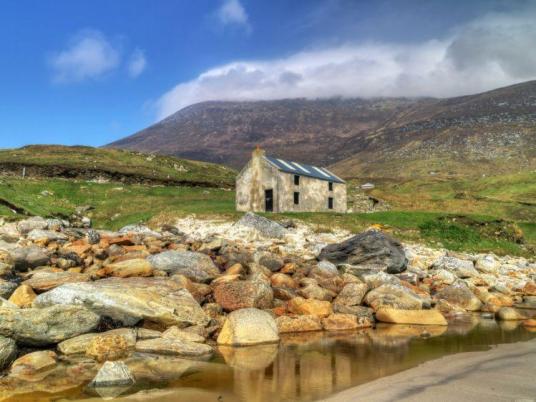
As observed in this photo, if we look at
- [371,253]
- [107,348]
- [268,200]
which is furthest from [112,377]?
[268,200]

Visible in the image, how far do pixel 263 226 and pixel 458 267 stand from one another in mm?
11584

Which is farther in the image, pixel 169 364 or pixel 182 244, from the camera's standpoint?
pixel 182 244

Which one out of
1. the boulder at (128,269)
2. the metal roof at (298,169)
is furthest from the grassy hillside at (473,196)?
the boulder at (128,269)

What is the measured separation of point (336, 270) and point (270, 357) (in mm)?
8688

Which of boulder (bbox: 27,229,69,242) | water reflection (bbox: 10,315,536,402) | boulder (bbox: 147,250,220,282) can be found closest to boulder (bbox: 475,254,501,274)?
water reflection (bbox: 10,315,536,402)

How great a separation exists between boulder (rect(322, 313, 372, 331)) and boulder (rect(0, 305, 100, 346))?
21.4 feet

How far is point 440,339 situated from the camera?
1222cm

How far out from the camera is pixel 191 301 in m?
12.7

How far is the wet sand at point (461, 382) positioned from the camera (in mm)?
7031

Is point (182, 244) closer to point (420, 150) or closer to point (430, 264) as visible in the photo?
point (430, 264)

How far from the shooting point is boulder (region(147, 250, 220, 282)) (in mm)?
15600

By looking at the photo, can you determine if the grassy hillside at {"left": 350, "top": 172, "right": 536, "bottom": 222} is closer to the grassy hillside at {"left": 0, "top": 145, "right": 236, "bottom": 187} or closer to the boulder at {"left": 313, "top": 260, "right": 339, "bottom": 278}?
the grassy hillside at {"left": 0, "top": 145, "right": 236, "bottom": 187}

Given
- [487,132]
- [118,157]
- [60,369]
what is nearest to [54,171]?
[118,157]

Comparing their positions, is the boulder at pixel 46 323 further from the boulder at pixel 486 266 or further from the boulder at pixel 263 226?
the boulder at pixel 486 266
